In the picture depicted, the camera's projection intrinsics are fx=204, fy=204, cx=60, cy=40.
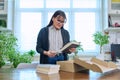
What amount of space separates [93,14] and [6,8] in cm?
178

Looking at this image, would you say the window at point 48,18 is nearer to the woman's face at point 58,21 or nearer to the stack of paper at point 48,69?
the woman's face at point 58,21

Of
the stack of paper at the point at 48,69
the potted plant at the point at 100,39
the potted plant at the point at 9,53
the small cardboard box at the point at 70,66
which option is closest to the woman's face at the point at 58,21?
the small cardboard box at the point at 70,66

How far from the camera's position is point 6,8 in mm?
3809

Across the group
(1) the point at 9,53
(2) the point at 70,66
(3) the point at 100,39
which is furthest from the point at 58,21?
(3) the point at 100,39

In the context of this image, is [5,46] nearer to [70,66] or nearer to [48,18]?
[48,18]

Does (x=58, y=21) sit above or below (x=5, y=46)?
above

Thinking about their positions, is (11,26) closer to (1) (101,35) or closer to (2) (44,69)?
(1) (101,35)

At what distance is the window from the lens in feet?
13.9

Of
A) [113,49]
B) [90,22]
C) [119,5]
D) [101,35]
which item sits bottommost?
[113,49]

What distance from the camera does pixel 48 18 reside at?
4273 mm

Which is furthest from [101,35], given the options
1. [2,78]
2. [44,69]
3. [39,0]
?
[2,78]

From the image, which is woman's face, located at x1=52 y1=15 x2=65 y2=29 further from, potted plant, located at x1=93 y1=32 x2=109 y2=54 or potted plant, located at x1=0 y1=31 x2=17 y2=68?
potted plant, located at x1=93 y1=32 x2=109 y2=54

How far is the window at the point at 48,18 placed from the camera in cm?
424

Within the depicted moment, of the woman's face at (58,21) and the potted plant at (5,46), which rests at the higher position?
the woman's face at (58,21)
